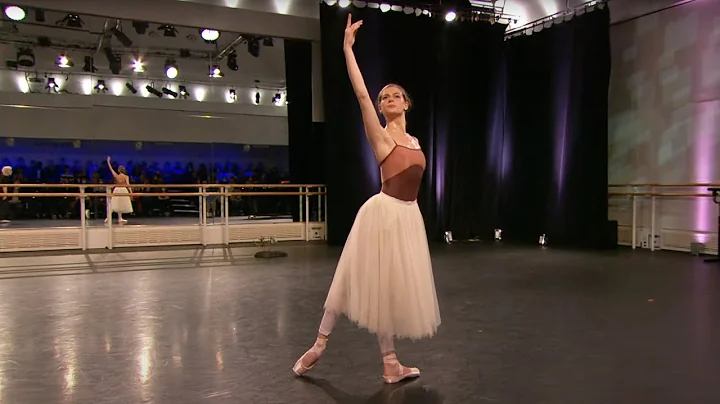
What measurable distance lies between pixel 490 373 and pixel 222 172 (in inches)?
379

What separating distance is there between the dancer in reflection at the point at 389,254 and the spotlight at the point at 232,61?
8446mm

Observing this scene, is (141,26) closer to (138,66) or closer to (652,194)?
(138,66)

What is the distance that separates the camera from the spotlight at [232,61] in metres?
10.3

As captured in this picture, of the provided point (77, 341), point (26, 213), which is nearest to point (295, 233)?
point (26, 213)

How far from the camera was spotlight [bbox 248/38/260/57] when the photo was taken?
9.32 meters

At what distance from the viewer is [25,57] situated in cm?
1022

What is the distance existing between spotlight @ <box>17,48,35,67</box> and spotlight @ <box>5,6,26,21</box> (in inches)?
80.8

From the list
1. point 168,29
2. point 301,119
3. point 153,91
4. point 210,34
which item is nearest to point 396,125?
point 210,34

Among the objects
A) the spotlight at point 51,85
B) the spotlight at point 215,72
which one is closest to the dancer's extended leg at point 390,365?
the spotlight at point 215,72

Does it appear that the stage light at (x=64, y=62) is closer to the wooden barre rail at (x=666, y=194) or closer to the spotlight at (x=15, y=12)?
the spotlight at (x=15, y=12)

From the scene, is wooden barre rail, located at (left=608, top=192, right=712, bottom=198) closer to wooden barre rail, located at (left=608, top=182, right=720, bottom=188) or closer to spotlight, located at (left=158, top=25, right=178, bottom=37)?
wooden barre rail, located at (left=608, top=182, right=720, bottom=188)

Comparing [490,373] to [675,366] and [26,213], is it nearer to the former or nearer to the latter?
→ [675,366]

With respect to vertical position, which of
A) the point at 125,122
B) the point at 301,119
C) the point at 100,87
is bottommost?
the point at 301,119

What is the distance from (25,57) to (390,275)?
35.0ft
